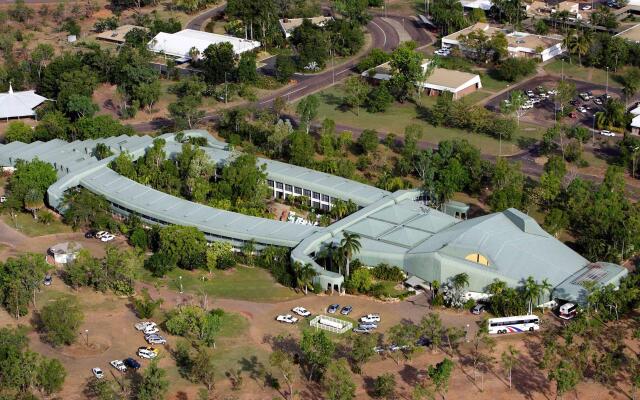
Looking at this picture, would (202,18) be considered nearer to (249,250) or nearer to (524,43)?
(524,43)

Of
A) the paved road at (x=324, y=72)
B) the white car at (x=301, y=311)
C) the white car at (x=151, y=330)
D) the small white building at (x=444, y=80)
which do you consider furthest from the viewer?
the small white building at (x=444, y=80)

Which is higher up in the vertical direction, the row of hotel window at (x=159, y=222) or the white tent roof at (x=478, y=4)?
the white tent roof at (x=478, y=4)

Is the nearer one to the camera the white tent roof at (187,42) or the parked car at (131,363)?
the parked car at (131,363)

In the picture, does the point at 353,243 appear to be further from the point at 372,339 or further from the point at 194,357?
the point at 194,357

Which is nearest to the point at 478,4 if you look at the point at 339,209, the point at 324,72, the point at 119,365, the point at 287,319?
the point at 324,72

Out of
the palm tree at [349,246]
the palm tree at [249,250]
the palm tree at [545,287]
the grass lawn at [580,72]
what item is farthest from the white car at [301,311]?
the grass lawn at [580,72]

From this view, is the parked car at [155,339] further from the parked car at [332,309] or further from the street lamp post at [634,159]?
the street lamp post at [634,159]

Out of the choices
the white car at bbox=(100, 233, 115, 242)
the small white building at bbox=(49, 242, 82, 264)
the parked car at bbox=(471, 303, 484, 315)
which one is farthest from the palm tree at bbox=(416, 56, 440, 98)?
the small white building at bbox=(49, 242, 82, 264)
